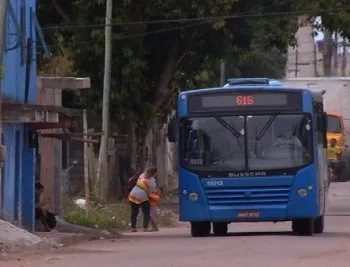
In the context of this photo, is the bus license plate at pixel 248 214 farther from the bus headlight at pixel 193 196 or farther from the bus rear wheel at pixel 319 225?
the bus rear wheel at pixel 319 225

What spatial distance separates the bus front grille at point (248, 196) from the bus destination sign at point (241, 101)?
5.55ft

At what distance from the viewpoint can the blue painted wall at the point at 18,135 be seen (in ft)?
77.2

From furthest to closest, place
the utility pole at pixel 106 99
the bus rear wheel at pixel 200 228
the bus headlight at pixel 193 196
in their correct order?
the utility pole at pixel 106 99 < the bus rear wheel at pixel 200 228 < the bus headlight at pixel 193 196

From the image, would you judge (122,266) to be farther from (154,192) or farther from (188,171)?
(154,192)

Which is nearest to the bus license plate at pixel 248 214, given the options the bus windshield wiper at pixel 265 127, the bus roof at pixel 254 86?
the bus windshield wiper at pixel 265 127

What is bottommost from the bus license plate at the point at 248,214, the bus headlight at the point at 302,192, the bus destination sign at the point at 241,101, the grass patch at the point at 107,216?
the grass patch at the point at 107,216

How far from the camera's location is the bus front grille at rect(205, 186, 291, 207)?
2252cm

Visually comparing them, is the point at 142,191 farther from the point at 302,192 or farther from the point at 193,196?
the point at 302,192

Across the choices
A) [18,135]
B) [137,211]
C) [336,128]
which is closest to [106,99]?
[137,211]

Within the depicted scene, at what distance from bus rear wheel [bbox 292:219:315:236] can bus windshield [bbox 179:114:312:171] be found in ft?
5.03

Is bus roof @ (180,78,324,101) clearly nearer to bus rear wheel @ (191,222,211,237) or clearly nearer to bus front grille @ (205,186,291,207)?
bus front grille @ (205,186,291,207)

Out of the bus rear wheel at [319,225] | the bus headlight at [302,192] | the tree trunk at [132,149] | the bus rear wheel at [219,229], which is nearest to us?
the bus headlight at [302,192]

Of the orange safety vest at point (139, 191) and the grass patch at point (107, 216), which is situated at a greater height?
the orange safety vest at point (139, 191)

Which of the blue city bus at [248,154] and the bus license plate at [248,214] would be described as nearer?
the blue city bus at [248,154]
